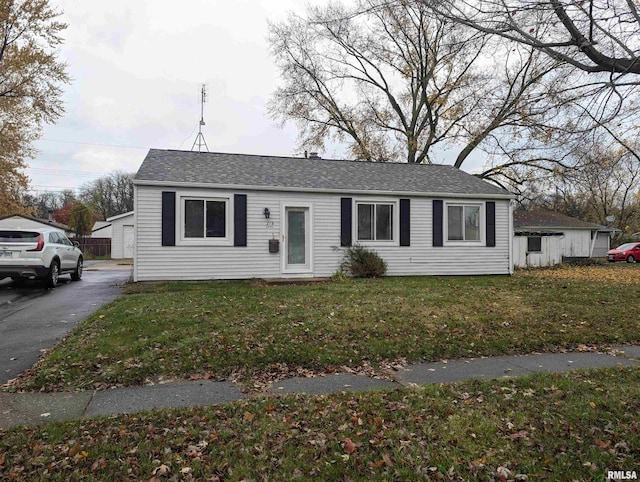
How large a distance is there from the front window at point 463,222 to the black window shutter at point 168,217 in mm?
8788

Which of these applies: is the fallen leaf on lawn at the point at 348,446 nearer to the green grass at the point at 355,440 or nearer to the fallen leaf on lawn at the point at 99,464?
the green grass at the point at 355,440

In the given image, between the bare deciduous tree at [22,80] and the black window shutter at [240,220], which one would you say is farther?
the bare deciduous tree at [22,80]

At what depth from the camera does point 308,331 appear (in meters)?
6.30

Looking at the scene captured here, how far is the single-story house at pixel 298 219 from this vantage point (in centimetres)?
1201

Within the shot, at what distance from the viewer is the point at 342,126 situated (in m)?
28.1

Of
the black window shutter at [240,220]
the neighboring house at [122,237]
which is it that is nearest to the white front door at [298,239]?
the black window shutter at [240,220]

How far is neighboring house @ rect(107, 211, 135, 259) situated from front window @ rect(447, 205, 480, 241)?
74.3 feet

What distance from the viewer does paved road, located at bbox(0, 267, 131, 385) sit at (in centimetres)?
552

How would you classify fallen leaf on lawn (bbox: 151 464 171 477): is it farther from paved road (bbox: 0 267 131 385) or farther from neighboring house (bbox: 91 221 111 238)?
neighboring house (bbox: 91 221 111 238)

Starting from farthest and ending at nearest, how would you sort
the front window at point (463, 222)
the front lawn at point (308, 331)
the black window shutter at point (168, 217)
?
the front window at point (463, 222)
the black window shutter at point (168, 217)
the front lawn at point (308, 331)

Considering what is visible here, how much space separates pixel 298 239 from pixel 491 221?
22.1 ft

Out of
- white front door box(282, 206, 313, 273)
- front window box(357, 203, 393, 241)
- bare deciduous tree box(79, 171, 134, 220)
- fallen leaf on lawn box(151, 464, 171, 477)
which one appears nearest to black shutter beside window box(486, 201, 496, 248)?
front window box(357, 203, 393, 241)

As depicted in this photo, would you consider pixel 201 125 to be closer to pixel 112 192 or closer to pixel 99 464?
pixel 99 464

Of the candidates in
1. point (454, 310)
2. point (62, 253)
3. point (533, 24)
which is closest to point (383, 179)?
point (454, 310)
